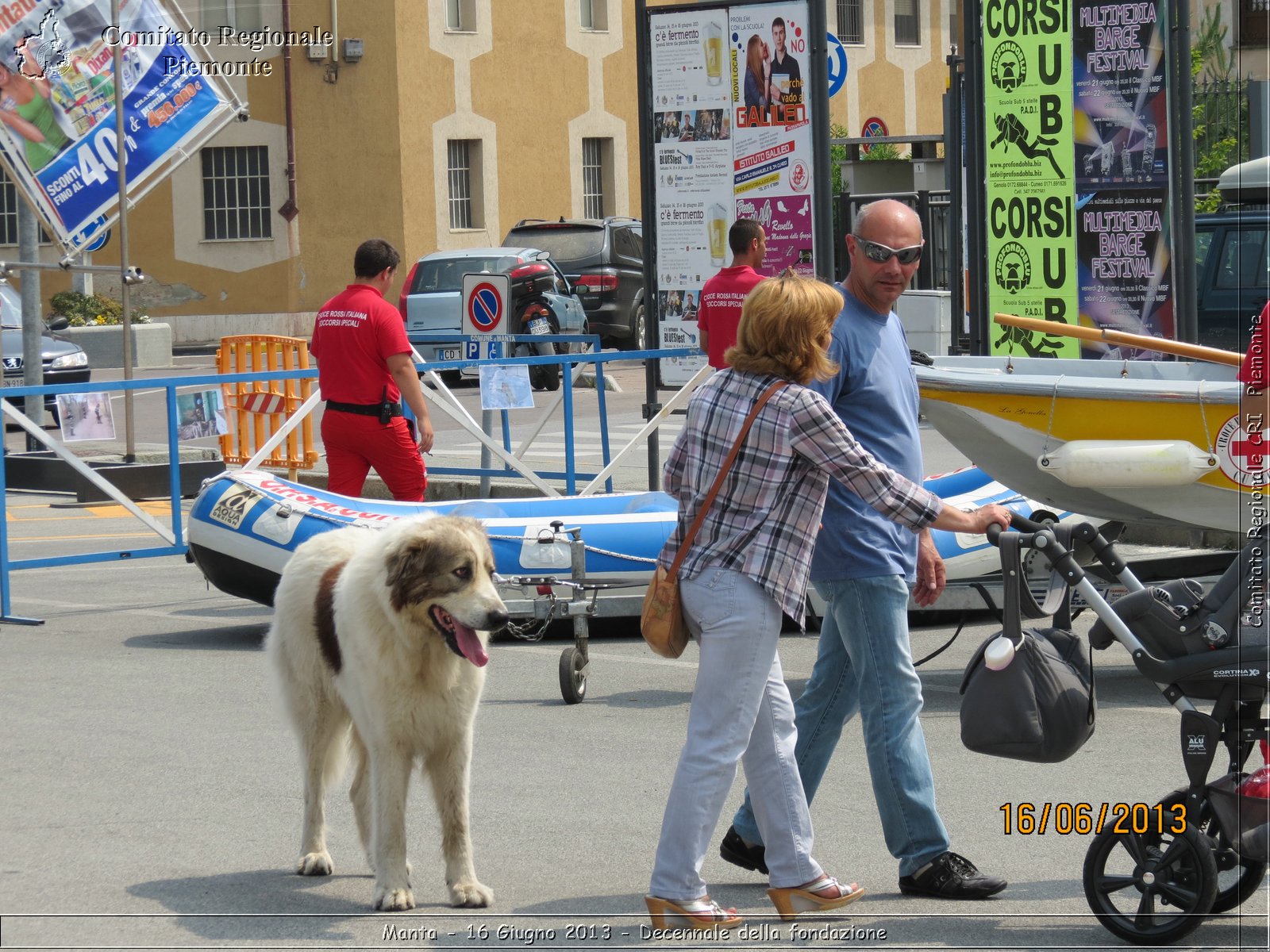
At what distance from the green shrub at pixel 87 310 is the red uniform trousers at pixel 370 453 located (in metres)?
21.8

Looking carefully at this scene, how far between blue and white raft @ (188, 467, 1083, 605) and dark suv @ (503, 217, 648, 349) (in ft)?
56.8

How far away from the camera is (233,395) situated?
14.9m

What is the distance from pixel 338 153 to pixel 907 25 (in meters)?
17.9

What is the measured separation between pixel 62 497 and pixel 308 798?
12196 mm

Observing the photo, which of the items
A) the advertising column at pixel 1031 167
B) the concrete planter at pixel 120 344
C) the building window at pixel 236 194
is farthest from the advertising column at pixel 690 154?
the building window at pixel 236 194

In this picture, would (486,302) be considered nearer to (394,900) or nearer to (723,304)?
(723,304)

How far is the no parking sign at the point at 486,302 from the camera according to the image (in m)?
15.6

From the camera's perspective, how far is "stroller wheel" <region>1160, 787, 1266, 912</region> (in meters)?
5.02

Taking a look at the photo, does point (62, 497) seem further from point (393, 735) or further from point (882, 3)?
point (882, 3)

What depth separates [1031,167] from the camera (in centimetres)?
1271

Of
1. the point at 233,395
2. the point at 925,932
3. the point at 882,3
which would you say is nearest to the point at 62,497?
the point at 233,395

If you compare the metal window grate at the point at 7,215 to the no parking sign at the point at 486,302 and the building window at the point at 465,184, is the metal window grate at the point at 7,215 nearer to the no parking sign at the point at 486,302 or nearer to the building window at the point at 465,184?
the building window at the point at 465,184

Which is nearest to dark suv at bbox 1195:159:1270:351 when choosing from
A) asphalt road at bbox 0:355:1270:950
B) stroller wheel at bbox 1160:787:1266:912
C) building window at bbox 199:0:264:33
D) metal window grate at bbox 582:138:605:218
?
asphalt road at bbox 0:355:1270:950

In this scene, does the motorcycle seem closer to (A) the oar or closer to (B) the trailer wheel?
(B) the trailer wheel
